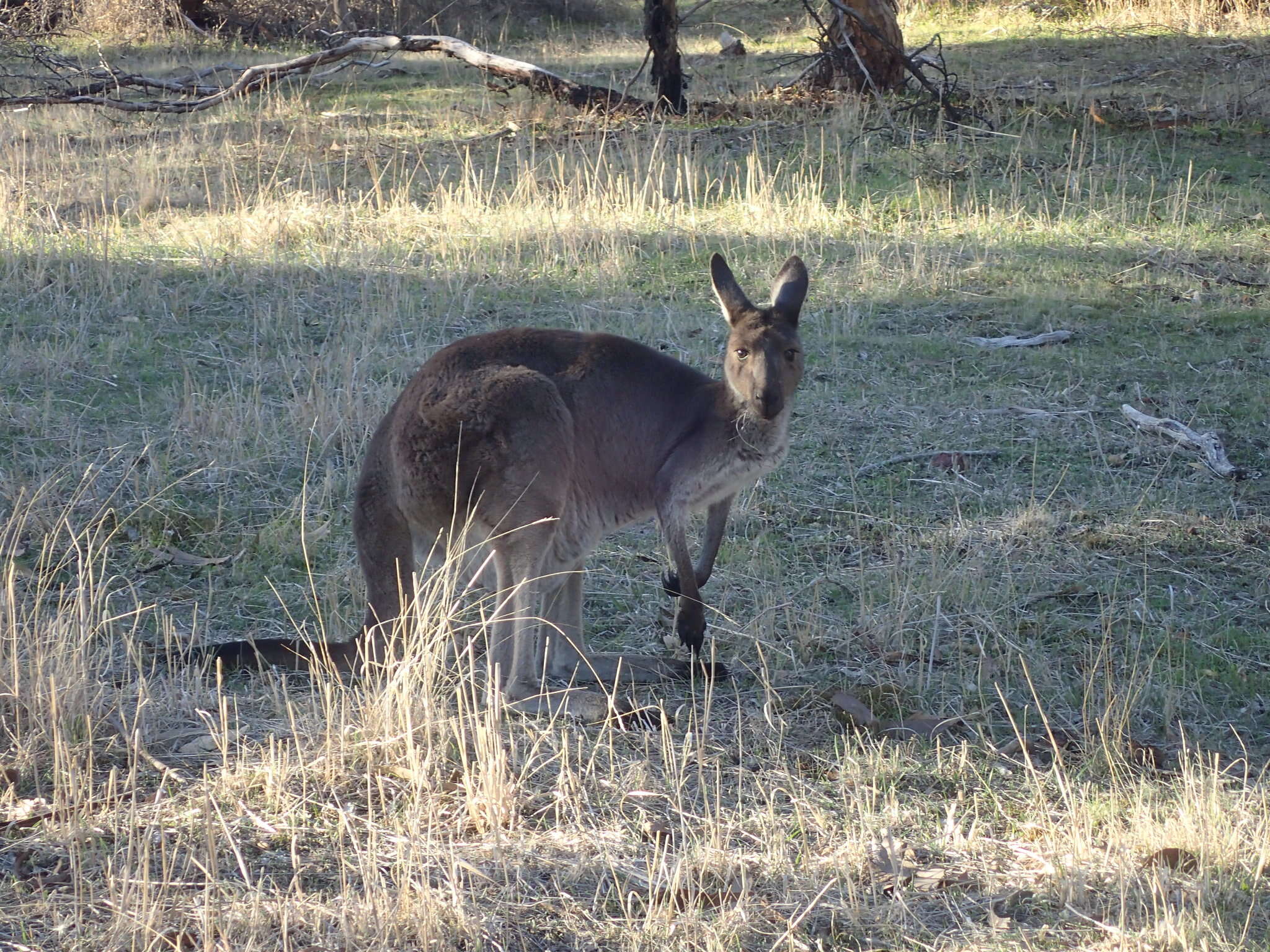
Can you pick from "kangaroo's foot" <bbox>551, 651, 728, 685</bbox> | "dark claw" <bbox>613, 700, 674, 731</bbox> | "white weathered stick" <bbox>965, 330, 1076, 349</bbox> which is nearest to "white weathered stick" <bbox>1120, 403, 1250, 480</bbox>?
"white weathered stick" <bbox>965, 330, 1076, 349</bbox>

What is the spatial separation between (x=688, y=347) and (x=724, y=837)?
393cm

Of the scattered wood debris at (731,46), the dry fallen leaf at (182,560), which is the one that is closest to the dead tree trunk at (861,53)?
the scattered wood debris at (731,46)

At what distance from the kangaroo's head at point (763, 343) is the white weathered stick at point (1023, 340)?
9.89ft

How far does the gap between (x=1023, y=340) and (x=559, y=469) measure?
12.7 feet

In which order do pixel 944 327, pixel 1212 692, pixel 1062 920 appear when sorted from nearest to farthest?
pixel 1062 920 → pixel 1212 692 → pixel 944 327

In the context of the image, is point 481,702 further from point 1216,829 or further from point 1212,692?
point 1212,692

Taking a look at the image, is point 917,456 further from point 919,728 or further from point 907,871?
point 907,871

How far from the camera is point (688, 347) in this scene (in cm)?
652

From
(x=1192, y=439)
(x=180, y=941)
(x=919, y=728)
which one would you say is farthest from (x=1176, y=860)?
(x=1192, y=439)

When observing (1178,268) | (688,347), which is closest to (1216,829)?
(688,347)

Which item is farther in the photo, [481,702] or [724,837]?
[481,702]

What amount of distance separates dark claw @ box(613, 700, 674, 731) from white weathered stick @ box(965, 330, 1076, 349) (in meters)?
3.81

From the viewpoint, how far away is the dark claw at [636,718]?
344 centimetres

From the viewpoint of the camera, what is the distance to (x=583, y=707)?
3.55m
